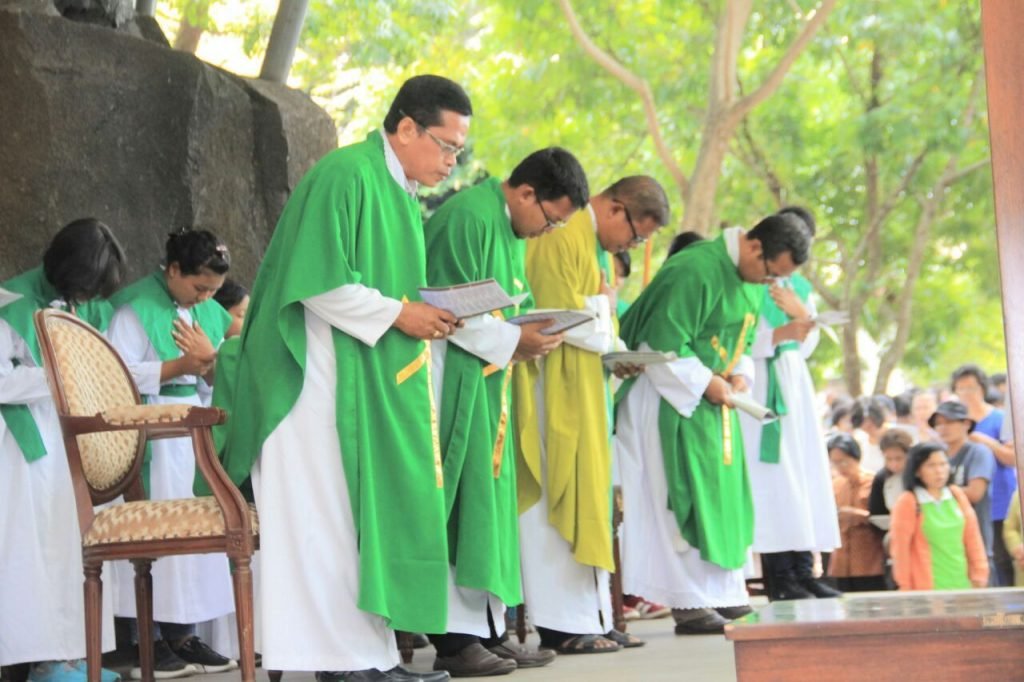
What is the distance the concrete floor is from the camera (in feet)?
17.6

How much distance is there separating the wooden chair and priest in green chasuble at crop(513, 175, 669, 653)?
183 centimetres

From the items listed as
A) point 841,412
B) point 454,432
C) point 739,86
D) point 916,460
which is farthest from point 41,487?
point 739,86

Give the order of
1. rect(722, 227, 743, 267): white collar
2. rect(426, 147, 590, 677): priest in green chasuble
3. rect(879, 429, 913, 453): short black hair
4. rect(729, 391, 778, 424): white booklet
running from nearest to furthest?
rect(426, 147, 590, 677): priest in green chasuble → rect(729, 391, 778, 424): white booklet → rect(722, 227, 743, 267): white collar → rect(879, 429, 913, 453): short black hair

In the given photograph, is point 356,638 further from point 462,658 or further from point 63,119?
point 63,119

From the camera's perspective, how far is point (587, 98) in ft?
50.2

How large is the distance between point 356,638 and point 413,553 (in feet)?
1.05

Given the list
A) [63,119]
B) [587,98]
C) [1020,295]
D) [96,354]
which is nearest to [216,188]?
[63,119]

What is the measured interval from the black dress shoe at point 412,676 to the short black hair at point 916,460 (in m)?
4.48

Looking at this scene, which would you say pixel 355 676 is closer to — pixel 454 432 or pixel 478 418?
pixel 454 432

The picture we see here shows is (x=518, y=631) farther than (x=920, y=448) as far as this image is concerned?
No

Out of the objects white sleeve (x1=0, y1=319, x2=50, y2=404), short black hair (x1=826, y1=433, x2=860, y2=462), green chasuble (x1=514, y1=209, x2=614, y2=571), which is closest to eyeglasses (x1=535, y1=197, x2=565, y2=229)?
green chasuble (x1=514, y1=209, x2=614, y2=571)

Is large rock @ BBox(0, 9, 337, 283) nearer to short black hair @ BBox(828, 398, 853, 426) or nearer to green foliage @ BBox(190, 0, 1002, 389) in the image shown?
green foliage @ BBox(190, 0, 1002, 389)

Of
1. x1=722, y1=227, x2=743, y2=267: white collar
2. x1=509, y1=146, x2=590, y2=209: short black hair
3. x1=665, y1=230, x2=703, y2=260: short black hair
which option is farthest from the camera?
x1=665, y1=230, x2=703, y2=260: short black hair

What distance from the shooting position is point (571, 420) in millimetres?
6598
